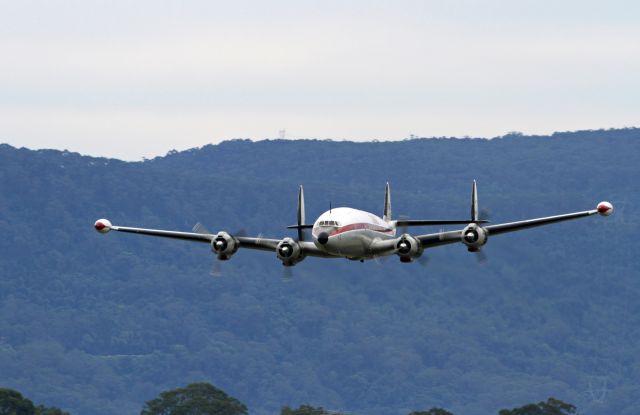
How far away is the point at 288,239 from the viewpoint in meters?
118

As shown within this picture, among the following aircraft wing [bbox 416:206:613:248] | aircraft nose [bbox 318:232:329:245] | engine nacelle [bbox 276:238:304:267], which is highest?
aircraft wing [bbox 416:206:613:248]

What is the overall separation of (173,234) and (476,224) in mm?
19814

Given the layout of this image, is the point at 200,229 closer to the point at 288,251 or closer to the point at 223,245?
the point at 223,245

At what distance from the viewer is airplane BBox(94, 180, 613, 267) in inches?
4483

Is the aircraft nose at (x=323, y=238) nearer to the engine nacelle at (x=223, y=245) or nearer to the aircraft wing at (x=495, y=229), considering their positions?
the aircraft wing at (x=495, y=229)

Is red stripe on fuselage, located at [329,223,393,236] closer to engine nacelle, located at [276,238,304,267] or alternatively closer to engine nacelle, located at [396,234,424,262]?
engine nacelle, located at [396,234,424,262]

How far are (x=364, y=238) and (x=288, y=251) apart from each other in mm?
5409

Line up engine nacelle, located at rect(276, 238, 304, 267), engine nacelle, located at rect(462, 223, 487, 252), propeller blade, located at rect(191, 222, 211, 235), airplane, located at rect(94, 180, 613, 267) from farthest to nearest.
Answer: propeller blade, located at rect(191, 222, 211, 235), engine nacelle, located at rect(276, 238, 304, 267), engine nacelle, located at rect(462, 223, 487, 252), airplane, located at rect(94, 180, 613, 267)

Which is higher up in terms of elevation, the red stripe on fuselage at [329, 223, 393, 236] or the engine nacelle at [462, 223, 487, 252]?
the red stripe on fuselage at [329, 223, 393, 236]

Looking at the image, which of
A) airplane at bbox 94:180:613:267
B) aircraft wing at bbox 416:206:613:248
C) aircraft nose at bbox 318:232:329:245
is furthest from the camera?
airplane at bbox 94:180:613:267

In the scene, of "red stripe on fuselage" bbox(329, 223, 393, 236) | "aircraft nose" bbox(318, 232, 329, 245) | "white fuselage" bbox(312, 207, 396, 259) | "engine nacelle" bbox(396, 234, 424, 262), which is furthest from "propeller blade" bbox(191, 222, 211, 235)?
"engine nacelle" bbox(396, 234, 424, 262)

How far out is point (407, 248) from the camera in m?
115

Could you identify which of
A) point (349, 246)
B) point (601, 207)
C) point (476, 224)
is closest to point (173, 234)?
point (349, 246)

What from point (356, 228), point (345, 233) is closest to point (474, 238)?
point (356, 228)
